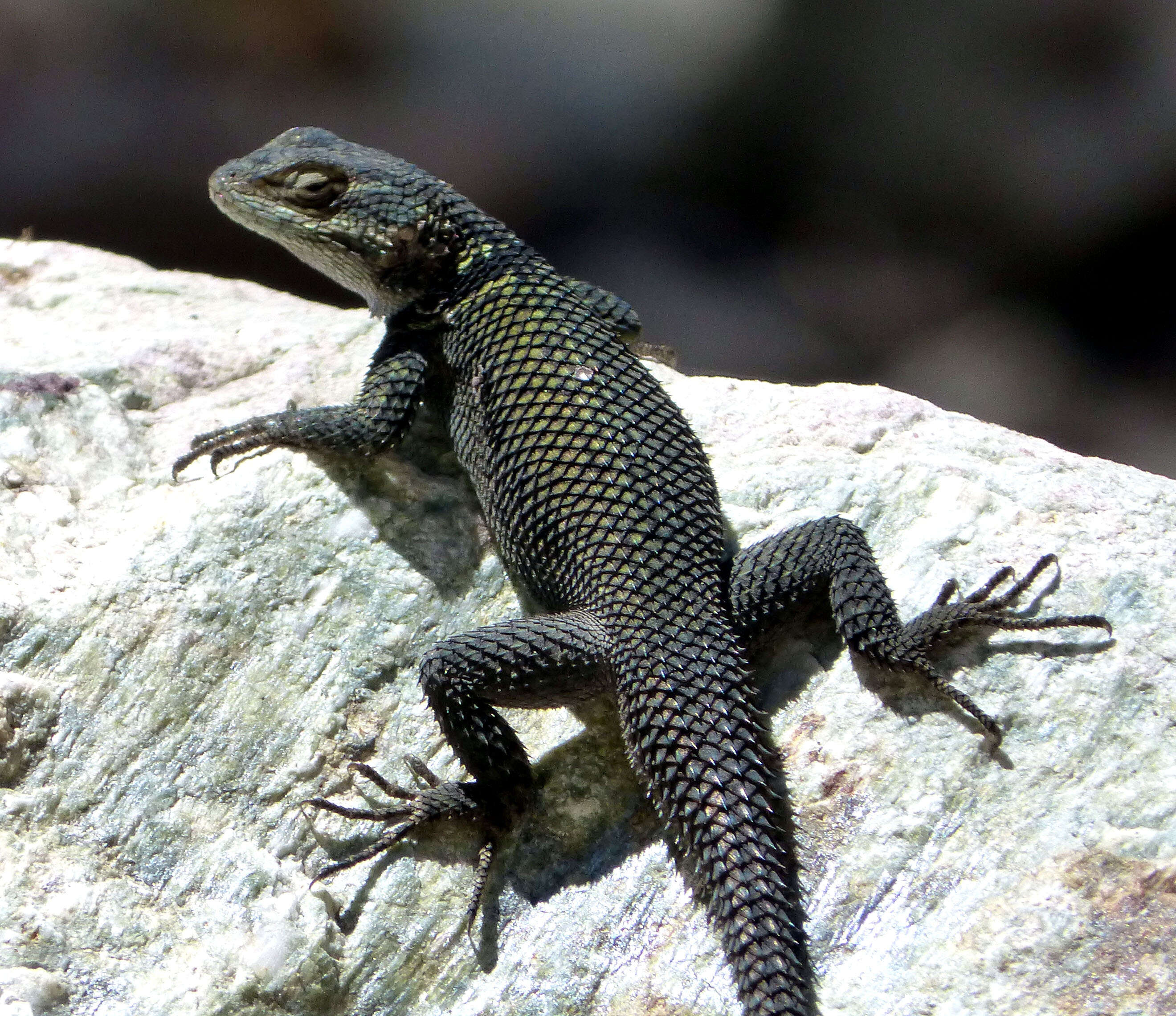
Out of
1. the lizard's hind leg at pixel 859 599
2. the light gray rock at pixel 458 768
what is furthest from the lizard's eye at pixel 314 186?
the lizard's hind leg at pixel 859 599

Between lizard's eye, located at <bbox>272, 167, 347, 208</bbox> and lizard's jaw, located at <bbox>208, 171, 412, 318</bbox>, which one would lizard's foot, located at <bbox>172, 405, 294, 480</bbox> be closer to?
lizard's jaw, located at <bbox>208, 171, 412, 318</bbox>

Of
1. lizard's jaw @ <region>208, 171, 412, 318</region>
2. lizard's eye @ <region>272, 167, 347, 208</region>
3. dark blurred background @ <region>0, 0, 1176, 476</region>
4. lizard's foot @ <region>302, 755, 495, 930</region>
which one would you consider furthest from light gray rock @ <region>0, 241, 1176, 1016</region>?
dark blurred background @ <region>0, 0, 1176, 476</region>

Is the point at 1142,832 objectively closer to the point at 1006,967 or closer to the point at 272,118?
the point at 1006,967

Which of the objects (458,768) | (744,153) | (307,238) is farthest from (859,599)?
(744,153)

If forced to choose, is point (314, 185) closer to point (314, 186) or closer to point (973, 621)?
point (314, 186)

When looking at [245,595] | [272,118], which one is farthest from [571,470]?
[272,118]

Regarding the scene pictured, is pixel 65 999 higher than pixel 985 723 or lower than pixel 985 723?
lower

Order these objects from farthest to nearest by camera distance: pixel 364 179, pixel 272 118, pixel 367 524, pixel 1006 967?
pixel 272 118 → pixel 364 179 → pixel 367 524 → pixel 1006 967
